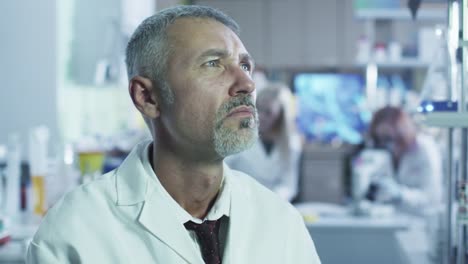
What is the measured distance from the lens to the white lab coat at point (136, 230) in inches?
45.8

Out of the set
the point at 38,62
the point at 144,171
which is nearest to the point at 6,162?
the point at 38,62

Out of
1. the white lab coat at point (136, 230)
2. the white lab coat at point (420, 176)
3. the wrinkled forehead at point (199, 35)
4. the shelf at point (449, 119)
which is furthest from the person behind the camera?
the white lab coat at point (420, 176)

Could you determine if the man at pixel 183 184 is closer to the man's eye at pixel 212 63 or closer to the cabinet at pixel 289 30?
the man's eye at pixel 212 63

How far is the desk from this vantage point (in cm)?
294

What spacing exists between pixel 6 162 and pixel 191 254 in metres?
1.57

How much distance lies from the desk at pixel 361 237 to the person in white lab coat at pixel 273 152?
21.2 inches

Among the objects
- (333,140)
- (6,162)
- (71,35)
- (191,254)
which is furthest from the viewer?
(333,140)

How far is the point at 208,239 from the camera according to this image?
4.17 feet

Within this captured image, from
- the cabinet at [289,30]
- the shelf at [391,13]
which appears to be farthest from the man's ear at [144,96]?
the cabinet at [289,30]

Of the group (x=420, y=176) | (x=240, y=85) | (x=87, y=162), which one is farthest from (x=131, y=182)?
(x=420, y=176)

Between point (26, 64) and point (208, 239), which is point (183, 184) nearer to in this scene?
point (208, 239)

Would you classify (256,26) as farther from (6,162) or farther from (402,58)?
(6,162)

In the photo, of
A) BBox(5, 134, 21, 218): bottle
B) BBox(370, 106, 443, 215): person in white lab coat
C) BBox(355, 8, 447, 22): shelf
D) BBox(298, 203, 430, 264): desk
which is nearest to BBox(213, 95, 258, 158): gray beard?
BBox(5, 134, 21, 218): bottle

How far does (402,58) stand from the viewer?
4.61 metres
